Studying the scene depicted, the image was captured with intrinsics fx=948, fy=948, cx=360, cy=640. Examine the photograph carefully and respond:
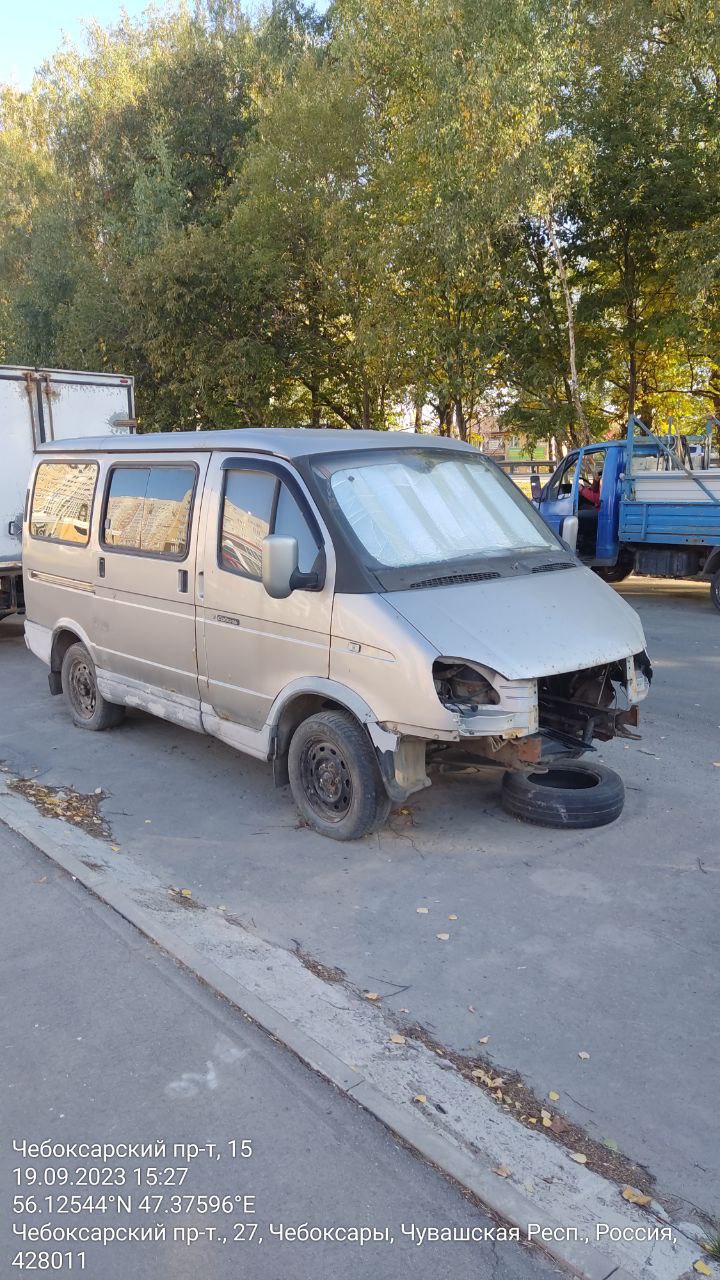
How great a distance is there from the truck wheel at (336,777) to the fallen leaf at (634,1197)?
255cm

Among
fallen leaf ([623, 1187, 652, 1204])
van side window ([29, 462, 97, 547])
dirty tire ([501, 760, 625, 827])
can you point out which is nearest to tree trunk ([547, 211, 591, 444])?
van side window ([29, 462, 97, 547])

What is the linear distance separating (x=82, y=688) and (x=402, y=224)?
14.0 m

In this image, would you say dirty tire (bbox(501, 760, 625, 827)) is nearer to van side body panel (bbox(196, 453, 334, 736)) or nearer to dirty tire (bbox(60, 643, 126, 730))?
van side body panel (bbox(196, 453, 334, 736))

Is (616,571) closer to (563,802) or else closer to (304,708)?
(563,802)

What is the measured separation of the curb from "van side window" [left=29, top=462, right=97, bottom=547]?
3444 millimetres

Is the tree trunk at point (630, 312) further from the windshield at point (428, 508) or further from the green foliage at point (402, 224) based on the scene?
the windshield at point (428, 508)

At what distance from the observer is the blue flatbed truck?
13.5 m

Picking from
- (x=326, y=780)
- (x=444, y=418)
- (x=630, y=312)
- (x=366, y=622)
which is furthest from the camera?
(x=444, y=418)

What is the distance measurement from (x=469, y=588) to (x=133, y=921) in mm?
2417

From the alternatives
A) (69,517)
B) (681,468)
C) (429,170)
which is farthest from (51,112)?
(69,517)

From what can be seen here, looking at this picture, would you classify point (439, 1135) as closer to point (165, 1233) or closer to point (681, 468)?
point (165, 1233)

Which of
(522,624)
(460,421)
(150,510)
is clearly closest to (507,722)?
(522,624)

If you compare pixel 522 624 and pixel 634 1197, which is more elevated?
pixel 522 624

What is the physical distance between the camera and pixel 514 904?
4.58 m
